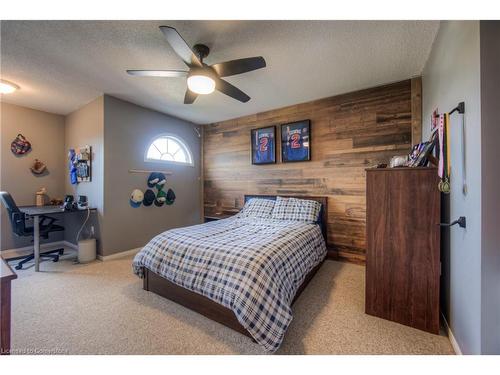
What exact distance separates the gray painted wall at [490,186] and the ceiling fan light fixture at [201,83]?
1.84 metres

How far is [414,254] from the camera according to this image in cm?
163

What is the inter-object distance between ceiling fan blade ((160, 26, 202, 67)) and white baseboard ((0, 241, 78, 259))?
3761 millimetres

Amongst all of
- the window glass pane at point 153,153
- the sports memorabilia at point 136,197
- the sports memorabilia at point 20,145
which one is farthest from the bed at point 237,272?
the sports memorabilia at point 20,145

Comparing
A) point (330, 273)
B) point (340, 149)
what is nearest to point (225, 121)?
point (340, 149)

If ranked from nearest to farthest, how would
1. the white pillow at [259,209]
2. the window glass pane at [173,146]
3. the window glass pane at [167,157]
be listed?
the white pillow at [259,209]
the window glass pane at [167,157]
the window glass pane at [173,146]

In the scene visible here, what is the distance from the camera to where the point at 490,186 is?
108cm

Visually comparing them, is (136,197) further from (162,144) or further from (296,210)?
(296,210)

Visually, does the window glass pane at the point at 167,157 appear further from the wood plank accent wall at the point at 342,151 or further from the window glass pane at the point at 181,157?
the wood plank accent wall at the point at 342,151

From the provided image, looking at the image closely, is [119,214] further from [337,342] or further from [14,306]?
[337,342]

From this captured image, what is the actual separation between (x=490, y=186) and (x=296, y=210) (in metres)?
2.08

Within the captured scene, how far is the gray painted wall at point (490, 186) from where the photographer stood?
3.52 feet

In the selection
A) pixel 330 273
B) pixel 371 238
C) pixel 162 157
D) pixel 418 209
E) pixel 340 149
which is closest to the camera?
pixel 418 209

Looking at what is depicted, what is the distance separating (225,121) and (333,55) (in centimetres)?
253

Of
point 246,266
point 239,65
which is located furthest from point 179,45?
point 246,266
